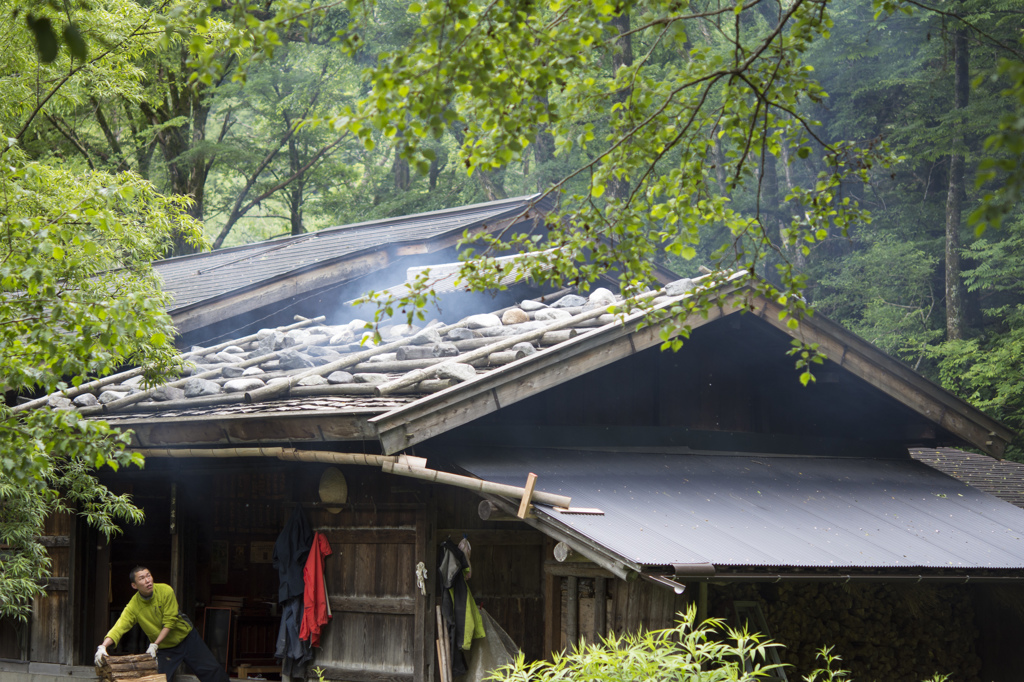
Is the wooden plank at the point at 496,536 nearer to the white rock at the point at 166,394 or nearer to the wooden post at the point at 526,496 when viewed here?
the wooden post at the point at 526,496

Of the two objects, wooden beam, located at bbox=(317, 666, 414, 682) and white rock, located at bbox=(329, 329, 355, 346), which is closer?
wooden beam, located at bbox=(317, 666, 414, 682)

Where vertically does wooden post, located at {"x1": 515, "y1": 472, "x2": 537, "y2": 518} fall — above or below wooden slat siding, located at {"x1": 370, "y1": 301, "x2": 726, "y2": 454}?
below

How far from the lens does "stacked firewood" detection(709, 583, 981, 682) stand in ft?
24.0

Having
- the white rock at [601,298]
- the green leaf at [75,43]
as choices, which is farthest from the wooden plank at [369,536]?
the green leaf at [75,43]

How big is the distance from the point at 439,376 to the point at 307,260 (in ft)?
20.7

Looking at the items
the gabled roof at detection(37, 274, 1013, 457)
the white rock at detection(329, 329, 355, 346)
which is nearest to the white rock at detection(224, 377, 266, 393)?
the gabled roof at detection(37, 274, 1013, 457)

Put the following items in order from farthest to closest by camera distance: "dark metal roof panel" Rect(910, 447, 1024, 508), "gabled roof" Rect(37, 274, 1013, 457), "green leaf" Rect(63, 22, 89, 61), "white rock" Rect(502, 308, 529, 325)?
"dark metal roof panel" Rect(910, 447, 1024, 508)
"white rock" Rect(502, 308, 529, 325)
"gabled roof" Rect(37, 274, 1013, 457)
"green leaf" Rect(63, 22, 89, 61)

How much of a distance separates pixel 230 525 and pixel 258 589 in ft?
5.13

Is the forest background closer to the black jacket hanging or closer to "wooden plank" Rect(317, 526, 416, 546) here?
"wooden plank" Rect(317, 526, 416, 546)

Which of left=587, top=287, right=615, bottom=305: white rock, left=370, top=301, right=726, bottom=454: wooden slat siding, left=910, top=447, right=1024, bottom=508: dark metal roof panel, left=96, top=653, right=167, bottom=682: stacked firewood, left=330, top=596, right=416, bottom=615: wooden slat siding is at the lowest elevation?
left=96, top=653, right=167, bottom=682: stacked firewood

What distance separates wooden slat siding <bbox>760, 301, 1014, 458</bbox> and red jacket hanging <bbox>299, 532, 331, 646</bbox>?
448 centimetres

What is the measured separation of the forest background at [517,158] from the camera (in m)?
4.48

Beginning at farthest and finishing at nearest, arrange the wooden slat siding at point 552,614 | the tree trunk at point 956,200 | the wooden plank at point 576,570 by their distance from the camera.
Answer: the tree trunk at point 956,200 → the wooden slat siding at point 552,614 → the wooden plank at point 576,570

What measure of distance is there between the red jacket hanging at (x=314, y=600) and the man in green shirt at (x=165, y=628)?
1.66 metres
